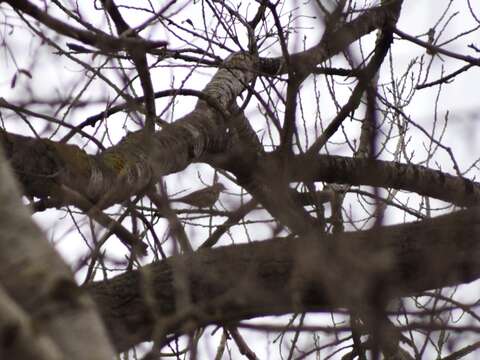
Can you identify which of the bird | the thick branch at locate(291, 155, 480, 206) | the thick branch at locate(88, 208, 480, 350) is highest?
the thick branch at locate(291, 155, 480, 206)

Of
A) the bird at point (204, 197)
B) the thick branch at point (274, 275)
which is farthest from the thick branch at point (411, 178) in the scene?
the thick branch at point (274, 275)

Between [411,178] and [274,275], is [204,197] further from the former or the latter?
[411,178]

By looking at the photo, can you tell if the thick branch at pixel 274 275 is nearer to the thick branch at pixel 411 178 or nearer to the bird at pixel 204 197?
the bird at pixel 204 197

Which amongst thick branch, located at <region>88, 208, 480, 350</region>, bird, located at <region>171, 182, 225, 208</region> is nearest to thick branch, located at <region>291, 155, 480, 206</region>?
bird, located at <region>171, 182, 225, 208</region>

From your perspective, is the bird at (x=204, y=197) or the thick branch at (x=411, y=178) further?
the thick branch at (x=411, y=178)

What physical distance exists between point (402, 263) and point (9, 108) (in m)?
1.47

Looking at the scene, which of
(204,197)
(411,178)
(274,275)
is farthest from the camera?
(411,178)

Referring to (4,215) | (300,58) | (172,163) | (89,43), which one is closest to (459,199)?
(172,163)

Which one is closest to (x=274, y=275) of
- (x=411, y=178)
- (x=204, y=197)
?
(x=204, y=197)

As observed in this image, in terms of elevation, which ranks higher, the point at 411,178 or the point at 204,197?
the point at 411,178

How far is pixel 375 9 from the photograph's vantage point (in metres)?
3.87

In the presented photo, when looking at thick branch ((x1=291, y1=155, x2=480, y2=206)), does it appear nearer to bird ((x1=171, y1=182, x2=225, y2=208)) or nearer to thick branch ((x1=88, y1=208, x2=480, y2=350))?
bird ((x1=171, y1=182, x2=225, y2=208))

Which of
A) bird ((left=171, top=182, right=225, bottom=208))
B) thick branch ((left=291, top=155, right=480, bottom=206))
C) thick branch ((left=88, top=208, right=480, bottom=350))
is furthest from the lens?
thick branch ((left=291, top=155, right=480, bottom=206))

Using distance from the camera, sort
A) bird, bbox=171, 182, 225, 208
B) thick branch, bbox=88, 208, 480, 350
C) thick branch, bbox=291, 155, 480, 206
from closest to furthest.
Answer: thick branch, bbox=88, 208, 480, 350
bird, bbox=171, 182, 225, 208
thick branch, bbox=291, 155, 480, 206
